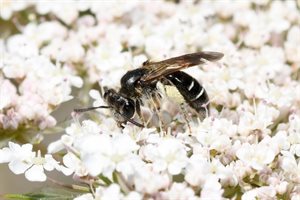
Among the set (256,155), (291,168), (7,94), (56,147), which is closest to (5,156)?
(56,147)

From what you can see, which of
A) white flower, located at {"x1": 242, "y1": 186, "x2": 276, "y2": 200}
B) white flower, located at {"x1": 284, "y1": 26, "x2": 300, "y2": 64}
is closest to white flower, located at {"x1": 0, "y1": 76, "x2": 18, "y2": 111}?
white flower, located at {"x1": 242, "y1": 186, "x2": 276, "y2": 200}

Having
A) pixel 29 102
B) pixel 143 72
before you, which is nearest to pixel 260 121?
pixel 143 72

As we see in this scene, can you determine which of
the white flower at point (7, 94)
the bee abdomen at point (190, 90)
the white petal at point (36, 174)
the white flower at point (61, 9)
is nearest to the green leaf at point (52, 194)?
the white petal at point (36, 174)

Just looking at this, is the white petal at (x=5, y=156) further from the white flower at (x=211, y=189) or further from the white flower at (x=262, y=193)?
the white flower at (x=262, y=193)

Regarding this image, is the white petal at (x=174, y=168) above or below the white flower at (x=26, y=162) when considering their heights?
below

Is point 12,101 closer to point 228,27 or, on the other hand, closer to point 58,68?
point 58,68

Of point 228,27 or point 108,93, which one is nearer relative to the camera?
point 108,93
